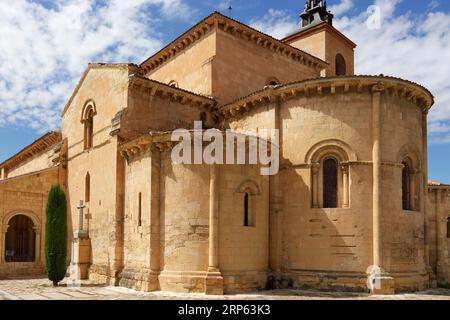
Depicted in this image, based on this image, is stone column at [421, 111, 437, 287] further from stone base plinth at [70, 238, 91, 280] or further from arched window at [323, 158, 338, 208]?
stone base plinth at [70, 238, 91, 280]

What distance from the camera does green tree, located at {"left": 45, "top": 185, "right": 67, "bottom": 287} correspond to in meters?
16.1

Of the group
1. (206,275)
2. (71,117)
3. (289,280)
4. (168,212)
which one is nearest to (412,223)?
(289,280)

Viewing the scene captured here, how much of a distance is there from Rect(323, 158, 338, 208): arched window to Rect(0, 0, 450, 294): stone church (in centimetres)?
Result: 4

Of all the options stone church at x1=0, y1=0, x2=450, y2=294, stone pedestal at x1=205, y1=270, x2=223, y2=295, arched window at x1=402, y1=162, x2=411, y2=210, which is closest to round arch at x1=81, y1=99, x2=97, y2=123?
stone church at x1=0, y1=0, x2=450, y2=294

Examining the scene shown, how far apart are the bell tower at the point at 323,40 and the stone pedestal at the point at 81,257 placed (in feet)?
47.3

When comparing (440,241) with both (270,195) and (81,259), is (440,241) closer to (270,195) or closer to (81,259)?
(270,195)

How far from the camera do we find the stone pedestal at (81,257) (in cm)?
1736

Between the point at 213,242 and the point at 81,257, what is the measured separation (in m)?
6.63

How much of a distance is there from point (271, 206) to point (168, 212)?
10.8 feet

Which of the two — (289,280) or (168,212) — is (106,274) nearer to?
(168,212)

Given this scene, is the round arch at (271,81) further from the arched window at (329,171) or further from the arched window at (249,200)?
the arched window at (249,200)

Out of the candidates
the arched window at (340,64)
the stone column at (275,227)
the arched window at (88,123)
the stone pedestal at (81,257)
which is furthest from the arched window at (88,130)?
the arched window at (340,64)

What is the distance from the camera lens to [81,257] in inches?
688

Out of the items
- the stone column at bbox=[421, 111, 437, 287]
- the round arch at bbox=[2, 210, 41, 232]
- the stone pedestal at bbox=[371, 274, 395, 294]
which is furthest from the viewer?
the round arch at bbox=[2, 210, 41, 232]
